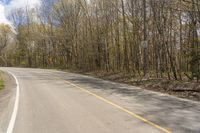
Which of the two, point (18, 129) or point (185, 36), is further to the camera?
point (185, 36)

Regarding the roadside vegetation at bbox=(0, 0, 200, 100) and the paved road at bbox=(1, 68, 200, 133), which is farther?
the roadside vegetation at bbox=(0, 0, 200, 100)

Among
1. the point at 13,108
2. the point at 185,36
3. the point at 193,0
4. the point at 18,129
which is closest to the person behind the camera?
the point at 18,129

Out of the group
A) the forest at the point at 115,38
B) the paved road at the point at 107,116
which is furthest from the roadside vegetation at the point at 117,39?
the paved road at the point at 107,116

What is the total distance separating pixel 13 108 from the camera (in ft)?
41.2

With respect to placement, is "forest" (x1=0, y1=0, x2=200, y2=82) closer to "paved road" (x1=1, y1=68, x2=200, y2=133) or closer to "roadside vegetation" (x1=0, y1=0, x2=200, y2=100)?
"roadside vegetation" (x1=0, y1=0, x2=200, y2=100)

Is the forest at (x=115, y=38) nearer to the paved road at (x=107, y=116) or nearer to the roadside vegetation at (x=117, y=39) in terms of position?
the roadside vegetation at (x=117, y=39)

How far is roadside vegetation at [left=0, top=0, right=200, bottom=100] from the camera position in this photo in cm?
2623

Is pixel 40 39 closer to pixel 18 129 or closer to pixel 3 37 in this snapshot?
Answer: pixel 3 37

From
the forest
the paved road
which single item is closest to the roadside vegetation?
the forest

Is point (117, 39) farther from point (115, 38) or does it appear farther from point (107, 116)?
point (107, 116)

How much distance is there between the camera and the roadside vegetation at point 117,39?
2623cm

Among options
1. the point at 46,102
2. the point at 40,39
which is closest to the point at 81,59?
the point at 40,39

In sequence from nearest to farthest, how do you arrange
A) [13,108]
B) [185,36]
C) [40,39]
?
[13,108] → [185,36] → [40,39]

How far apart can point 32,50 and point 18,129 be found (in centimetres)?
7980
